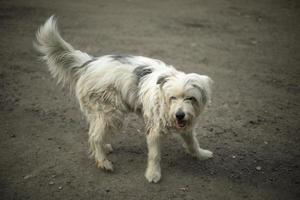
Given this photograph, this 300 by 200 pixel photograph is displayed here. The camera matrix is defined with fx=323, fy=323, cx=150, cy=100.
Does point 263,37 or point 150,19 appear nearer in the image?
point 263,37

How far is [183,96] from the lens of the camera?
431 centimetres

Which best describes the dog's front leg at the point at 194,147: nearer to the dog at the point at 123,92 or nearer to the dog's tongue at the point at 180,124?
the dog at the point at 123,92

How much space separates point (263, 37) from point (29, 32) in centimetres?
726

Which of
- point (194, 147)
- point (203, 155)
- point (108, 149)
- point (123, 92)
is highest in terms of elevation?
point (123, 92)

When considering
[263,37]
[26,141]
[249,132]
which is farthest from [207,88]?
[263,37]

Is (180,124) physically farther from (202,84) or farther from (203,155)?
(203,155)

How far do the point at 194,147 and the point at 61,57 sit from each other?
8.34 feet

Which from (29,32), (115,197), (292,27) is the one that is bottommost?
(115,197)

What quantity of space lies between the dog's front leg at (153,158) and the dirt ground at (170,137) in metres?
0.12

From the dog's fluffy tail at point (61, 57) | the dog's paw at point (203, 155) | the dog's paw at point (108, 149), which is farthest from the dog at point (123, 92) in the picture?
the dog's paw at point (108, 149)

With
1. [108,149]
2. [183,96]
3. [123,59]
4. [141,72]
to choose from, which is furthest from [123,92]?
[108,149]

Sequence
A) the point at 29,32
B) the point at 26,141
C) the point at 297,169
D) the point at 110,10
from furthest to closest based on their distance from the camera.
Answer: the point at 110,10 < the point at 29,32 < the point at 26,141 < the point at 297,169

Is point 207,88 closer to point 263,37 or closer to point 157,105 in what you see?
point 157,105

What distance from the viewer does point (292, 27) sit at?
1067 centimetres
